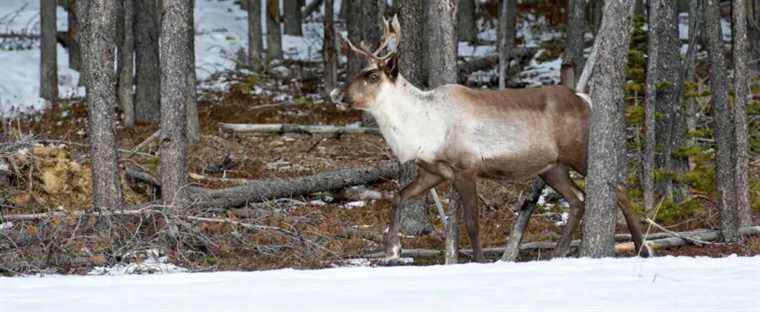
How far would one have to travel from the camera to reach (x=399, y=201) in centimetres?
1003

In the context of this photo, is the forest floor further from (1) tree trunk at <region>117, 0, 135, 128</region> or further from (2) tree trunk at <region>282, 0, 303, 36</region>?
(2) tree trunk at <region>282, 0, 303, 36</region>

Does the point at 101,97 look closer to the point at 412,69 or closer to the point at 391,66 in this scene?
the point at 391,66

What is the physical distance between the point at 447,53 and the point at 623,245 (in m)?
2.44

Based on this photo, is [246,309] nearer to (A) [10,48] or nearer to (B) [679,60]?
(B) [679,60]

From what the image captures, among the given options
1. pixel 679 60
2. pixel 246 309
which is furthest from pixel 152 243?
pixel 679 60

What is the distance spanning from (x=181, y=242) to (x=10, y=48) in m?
20.0

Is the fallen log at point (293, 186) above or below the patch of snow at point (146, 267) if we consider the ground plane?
above

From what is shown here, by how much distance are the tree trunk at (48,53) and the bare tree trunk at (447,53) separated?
1305 cm

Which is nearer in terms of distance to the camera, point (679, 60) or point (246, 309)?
point (246, 309)

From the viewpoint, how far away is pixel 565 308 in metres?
6.12

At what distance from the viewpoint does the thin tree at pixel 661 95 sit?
37.6ft

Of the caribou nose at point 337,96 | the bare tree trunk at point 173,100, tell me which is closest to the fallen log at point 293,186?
the bare tree trunk at point 173,100

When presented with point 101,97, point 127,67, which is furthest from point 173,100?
point 127,67

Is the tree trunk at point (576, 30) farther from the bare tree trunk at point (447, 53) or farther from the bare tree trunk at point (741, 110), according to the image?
the bare tree trunk at point (447, 53)
